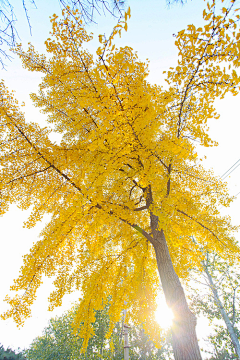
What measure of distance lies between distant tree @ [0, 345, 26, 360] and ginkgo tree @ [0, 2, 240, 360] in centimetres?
1126

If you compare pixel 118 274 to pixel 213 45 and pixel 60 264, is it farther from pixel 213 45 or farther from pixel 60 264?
pixel 213 45

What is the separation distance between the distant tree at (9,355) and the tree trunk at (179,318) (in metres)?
12.6

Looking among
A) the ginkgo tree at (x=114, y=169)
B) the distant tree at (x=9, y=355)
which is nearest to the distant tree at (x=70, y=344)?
the distant tree at (x=9, y=355)

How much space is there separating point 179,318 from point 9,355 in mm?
13278

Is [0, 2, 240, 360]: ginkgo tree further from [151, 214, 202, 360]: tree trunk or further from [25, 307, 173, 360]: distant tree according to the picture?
[25, 307, 173, 360]: distant tree

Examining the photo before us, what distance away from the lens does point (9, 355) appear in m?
9.46

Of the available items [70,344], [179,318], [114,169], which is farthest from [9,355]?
[114,169]

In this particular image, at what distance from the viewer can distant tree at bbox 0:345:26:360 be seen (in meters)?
9.13

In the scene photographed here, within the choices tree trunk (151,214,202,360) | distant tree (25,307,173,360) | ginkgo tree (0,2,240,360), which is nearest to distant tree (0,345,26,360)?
distant tree (25,307,173,360)

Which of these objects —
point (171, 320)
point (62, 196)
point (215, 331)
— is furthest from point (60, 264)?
point (215, 331)

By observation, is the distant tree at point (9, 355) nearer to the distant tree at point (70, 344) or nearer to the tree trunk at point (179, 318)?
the distant tree at point (70, 344)

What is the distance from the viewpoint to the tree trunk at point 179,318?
2357mm

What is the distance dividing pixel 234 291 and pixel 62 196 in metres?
10.7

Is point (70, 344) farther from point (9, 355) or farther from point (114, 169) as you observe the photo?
point (114, 169)
